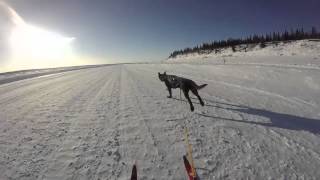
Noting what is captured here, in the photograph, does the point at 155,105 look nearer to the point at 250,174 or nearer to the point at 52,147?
the point at 52,147

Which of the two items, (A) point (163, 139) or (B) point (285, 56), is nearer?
(A) point (163, 139)

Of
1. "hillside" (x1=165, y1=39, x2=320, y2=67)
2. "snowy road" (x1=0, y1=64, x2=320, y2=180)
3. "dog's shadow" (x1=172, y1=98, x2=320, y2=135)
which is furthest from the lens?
"hillside" (x1=165, y1=39, x2=320, y2=67)

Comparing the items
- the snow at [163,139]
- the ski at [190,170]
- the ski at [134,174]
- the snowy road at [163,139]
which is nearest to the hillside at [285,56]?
the snowy road at [163,139]

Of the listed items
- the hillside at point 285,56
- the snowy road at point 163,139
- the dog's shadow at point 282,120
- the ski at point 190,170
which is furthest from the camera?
the hillside at point 285,56

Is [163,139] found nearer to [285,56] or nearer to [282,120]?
[282,120]

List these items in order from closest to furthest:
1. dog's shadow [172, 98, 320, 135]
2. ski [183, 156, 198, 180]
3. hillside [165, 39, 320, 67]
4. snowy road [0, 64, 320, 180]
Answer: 1. ski [183, 156, 198, 180]
2. snowy road [0, 64, 320, 180]
3. dog's shadow [172, 98, 320, 135]
4. hillside [165, 39, 320, 67]

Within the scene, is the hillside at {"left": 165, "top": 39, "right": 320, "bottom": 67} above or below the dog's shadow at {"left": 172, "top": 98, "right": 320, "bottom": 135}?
above

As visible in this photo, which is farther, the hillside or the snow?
the hillside

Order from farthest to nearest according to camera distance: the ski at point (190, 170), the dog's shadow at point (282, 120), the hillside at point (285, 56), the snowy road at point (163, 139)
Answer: the hillside at point (285, 56) < the dog's shadow at point (282, 120) < the snowy road at point (163, 139) < the ski at point (190, 170)

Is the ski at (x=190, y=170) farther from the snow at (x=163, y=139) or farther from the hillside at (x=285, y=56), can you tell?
the hillside at (x=285, y=56)

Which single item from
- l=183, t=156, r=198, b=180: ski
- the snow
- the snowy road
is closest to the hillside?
the snowy road

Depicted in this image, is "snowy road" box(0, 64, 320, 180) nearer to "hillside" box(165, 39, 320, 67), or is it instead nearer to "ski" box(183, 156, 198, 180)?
"ski" box(183, 156, 198, 180)

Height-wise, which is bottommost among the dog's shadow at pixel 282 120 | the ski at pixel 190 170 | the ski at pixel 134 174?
the dog's shadow at pixel 282 120

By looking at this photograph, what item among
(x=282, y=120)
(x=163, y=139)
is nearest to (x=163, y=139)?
(x=163, y=139)
